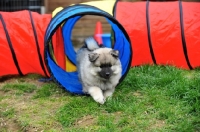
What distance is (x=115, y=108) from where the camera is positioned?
4734mm

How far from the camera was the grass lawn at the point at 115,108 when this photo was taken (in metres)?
4.34

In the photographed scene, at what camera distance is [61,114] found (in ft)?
15.3

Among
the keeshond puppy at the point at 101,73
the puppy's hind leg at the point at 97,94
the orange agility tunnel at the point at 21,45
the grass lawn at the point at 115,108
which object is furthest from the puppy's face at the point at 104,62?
the orange agility tunnel at the point at 21,45

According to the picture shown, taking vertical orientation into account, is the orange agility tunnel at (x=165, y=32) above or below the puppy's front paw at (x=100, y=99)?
above

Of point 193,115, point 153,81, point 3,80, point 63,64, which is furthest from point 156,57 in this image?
point 3,80

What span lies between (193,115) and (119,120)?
89 centimetres

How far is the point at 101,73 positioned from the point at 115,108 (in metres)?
0.53

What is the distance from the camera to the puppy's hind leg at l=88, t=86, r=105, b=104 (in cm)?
494

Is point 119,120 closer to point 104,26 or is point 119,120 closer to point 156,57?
point 156,57

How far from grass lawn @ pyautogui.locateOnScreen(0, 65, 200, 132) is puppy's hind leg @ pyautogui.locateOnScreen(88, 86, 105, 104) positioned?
88 millimetres

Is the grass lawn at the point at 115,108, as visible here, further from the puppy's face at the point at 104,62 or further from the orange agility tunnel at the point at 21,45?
the orange agility tunnel at the point at 21,45

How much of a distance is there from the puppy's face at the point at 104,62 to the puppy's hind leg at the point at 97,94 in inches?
7.8

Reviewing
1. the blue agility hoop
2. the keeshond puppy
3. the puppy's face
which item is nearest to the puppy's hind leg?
the keeshond puppy

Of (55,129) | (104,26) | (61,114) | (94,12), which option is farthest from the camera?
(104,26)
